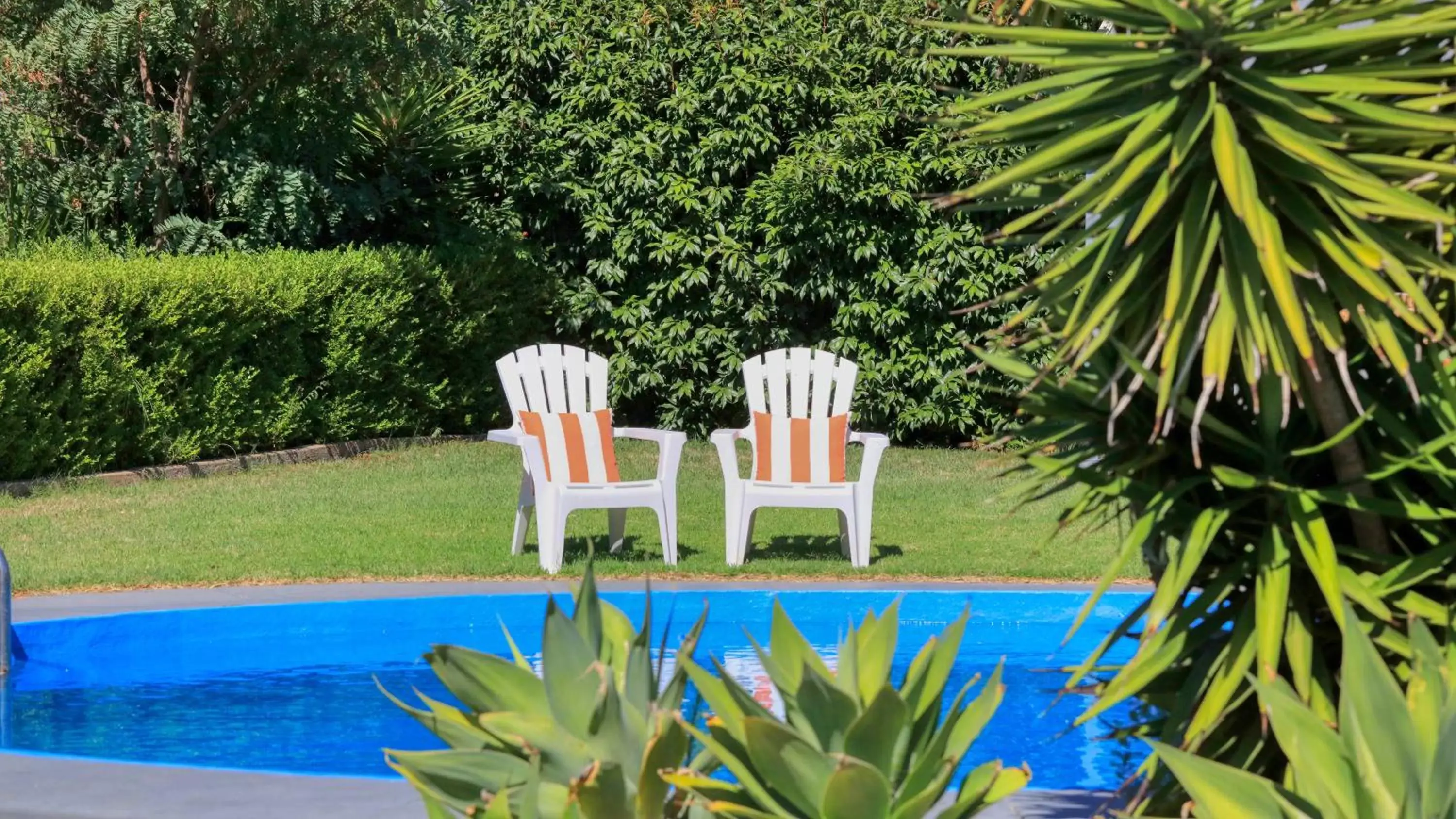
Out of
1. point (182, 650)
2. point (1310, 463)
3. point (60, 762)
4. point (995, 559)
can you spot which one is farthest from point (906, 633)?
point (1310, 463)

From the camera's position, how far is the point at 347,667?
7.39m

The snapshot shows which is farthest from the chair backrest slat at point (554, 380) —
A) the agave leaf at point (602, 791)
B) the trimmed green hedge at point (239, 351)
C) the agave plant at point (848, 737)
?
the agave leaf at point (602, 791)

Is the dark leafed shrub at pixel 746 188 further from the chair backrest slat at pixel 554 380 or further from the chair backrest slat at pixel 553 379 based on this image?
the chair backrest slat at pixel 554 380

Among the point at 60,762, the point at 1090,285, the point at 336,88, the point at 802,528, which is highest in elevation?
the point at 336,88

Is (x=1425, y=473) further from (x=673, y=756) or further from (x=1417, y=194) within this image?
(x=673, y=756)

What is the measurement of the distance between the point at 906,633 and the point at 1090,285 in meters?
5.19

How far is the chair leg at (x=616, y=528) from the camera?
30.7 feet

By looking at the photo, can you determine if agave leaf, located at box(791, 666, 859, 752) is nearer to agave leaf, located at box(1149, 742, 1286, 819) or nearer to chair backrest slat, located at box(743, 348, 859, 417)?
agave leaf, located at box(1149, 742, 1286, 819)

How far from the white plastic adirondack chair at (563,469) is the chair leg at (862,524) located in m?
0.92

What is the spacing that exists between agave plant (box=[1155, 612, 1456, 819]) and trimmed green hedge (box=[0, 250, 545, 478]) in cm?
1014

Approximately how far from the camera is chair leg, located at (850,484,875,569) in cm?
873

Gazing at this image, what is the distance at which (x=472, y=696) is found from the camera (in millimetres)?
2295

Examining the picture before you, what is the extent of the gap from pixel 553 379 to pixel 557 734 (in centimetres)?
756

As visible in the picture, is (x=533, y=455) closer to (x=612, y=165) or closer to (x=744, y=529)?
(x=744, y=529)
